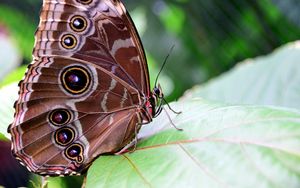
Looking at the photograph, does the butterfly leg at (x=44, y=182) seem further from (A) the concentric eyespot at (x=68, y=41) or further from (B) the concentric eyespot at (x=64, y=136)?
(A) the concentric eyespot at (x=68, y=41)

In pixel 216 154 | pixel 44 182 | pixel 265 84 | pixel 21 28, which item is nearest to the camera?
pixel 216 154

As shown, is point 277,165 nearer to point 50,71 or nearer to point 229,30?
point 50,71

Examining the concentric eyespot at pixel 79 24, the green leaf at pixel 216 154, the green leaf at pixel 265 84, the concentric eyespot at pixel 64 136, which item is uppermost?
the concentric eyespot at pixel 79 24

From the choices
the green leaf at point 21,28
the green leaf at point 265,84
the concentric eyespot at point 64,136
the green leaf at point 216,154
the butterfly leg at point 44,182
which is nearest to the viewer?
the green leaf at point 216,154

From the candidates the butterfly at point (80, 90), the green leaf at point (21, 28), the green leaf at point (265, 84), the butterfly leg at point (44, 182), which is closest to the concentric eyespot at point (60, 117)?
the butterfly at point (80, 90)

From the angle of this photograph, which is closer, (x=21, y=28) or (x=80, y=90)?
(x=80, y=90)

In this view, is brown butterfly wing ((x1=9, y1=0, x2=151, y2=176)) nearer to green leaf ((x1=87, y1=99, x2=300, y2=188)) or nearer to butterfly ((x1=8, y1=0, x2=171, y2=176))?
butterfly ((x1=8, y1=0, x2=171, y2=176))

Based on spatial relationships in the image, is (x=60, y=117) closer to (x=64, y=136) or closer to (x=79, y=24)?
(x=64, y=136)

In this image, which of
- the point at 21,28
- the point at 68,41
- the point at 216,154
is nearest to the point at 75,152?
the point at 68,41
